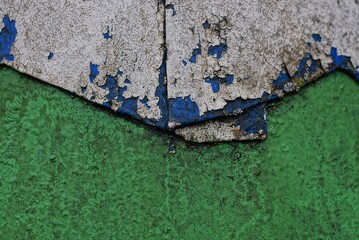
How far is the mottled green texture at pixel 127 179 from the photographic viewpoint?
1.31 meters

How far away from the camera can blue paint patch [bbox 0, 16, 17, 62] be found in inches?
52.5

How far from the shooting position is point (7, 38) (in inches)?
52.5

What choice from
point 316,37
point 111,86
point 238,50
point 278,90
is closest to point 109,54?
point 111,86

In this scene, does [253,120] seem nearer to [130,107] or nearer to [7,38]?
[130,107]

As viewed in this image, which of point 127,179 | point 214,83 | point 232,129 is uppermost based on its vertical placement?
point 214,83

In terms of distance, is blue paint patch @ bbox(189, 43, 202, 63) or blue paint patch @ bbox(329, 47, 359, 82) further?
blue paint patch @ bbox(329, 47, 359, 82)

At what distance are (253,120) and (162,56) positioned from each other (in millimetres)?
268

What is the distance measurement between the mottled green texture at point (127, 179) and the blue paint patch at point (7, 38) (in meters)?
0.04

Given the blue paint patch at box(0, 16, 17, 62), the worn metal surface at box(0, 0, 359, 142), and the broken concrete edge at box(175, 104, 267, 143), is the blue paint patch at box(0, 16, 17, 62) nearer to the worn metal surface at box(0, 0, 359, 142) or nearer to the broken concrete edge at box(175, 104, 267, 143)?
the worn metal surface at box(0, 0, 359, 142)

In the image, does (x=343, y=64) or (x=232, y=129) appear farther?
(x=343, y=64)

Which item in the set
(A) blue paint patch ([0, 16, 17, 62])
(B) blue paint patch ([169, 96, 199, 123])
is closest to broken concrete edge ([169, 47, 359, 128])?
(B) blue paint patch ([169, 96, 199, 123])

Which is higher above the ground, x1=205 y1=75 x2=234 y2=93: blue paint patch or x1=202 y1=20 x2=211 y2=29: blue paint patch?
x1=202 y1=20 x2=211 y2=29: blue paint patch

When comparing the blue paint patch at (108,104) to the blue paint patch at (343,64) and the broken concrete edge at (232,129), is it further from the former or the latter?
the blue paint patch at (343,64)

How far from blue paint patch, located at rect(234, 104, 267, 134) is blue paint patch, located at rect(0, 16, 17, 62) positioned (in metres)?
0.57
